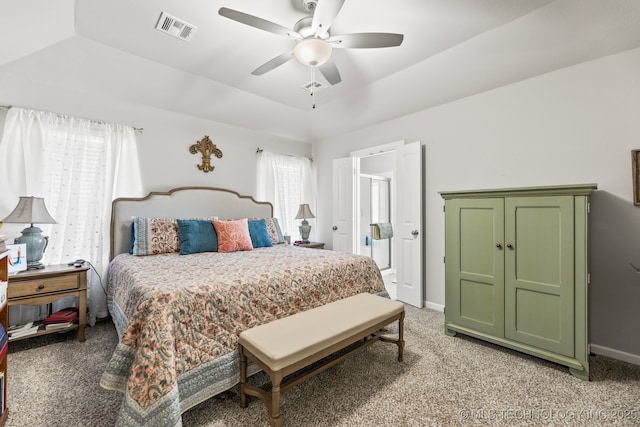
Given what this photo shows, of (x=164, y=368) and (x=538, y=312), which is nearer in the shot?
(x=164, y=368)

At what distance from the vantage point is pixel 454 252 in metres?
2.68

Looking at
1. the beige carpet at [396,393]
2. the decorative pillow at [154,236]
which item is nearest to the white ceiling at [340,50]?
the decorative pillow at [154,236]

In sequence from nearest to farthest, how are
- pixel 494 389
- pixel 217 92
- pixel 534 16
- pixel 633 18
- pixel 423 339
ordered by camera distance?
pixel 494 389
pixel 633 18
pixel 534 16
pixel 423 339
pixel 217 92

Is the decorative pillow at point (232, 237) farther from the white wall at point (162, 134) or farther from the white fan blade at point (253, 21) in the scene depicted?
the white fan blade at point (253, 21)

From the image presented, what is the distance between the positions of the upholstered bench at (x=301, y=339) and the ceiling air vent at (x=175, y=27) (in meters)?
2.46

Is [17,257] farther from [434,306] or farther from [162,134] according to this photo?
[434,306]

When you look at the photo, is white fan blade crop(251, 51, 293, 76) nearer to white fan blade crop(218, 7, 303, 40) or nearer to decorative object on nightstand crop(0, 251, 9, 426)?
white fan blade crop(218, 7, 303, 40)

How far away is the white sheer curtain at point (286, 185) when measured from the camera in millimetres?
4465

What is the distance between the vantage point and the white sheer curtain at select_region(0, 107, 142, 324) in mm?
2619

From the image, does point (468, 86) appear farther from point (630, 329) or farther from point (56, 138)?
point (56, 138)

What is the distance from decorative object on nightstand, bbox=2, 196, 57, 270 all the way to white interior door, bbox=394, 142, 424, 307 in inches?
147

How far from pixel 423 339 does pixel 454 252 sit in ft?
2.89

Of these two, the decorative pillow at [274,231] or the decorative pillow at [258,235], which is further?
the decorative pillow at [274,231]

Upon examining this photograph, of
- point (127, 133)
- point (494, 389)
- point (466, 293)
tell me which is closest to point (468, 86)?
point (466, 293)
